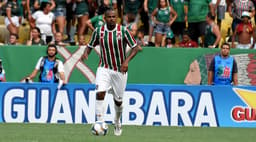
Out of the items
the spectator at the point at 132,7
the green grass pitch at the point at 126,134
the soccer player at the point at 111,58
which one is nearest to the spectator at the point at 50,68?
the green grass pitch at the point at 126,134

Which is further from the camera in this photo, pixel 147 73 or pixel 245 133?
pixel 147 73

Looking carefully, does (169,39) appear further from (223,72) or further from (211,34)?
(223,72)

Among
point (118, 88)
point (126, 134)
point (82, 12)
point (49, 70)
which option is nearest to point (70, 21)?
point (82, 12)

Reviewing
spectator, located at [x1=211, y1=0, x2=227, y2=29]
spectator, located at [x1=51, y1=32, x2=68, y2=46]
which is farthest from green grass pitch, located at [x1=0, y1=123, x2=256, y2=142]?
spectator, located at [x1=211, y1=0, x2=227, y2=29]

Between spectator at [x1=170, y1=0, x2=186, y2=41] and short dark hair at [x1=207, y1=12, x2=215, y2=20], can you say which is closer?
short dark hair at [x1=207, y1=12, x2=215, y2=20]

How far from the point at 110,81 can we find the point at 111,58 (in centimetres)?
39

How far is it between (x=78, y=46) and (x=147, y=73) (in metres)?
1.94

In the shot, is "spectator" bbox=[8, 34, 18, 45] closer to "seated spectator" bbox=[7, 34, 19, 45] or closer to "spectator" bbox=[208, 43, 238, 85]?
"seated spectator" bbox=[7, 34, 19, 45]

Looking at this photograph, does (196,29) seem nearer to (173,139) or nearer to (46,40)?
(46,40)

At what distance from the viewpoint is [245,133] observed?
14664 mm

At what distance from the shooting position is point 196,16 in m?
21.3

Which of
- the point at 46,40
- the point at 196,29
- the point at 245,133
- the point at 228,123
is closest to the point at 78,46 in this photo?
the point at 46,40

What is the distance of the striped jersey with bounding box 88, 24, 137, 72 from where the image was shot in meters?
13.1

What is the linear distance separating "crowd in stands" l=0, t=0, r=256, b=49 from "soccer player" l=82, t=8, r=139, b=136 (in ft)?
24.2
